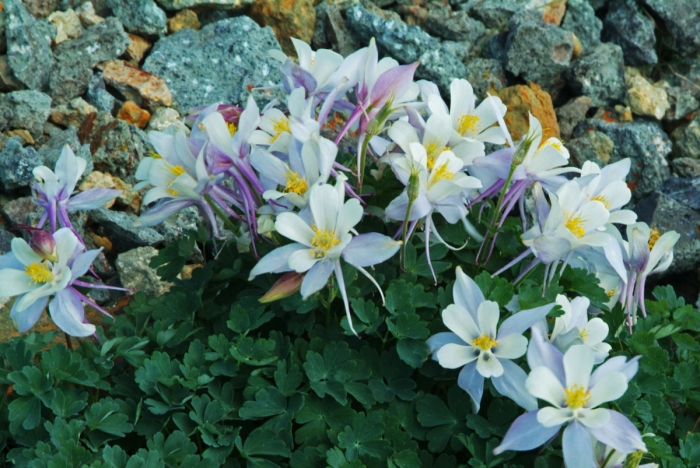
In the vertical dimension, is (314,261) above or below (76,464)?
above

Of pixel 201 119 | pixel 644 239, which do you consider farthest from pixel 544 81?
pixel 201 119

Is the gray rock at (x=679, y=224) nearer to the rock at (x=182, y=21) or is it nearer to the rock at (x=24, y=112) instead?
the rock at (x=182, y=21)

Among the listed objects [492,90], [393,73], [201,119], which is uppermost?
[393,73]

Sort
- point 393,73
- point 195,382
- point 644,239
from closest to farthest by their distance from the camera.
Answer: point 195,382, point 393,73, point 644,239

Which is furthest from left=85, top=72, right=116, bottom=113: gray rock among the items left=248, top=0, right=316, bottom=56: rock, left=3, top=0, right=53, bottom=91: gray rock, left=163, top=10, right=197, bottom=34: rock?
left=248, top=0, right=316, bottom=56: rock

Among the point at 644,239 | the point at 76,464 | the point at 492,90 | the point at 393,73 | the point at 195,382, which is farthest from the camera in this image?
the point at 492,90

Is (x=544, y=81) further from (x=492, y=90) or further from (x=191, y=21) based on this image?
(x=191, y=21)

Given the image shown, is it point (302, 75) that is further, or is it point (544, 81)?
point (544, 81)

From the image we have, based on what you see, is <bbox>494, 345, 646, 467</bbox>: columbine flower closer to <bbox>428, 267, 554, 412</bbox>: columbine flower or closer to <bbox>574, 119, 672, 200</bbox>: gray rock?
<bbox>428, 267, 554, 412</bbox>: columbine flower
